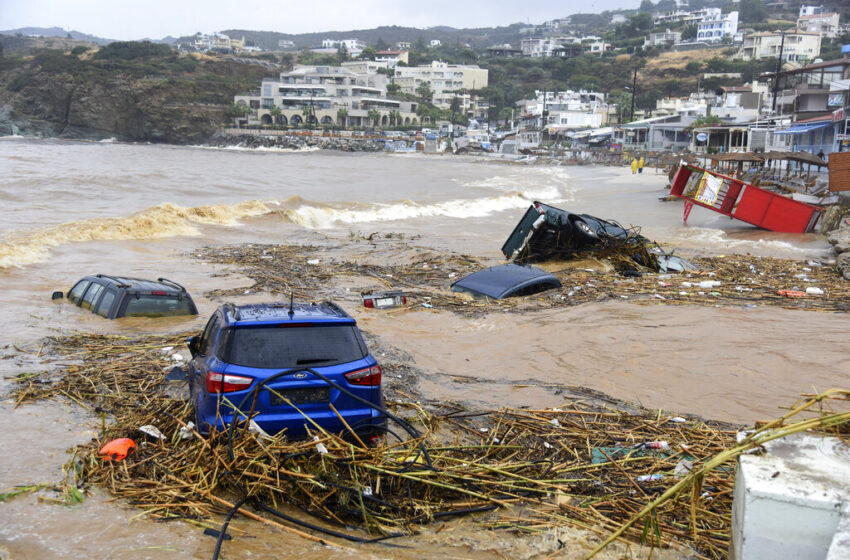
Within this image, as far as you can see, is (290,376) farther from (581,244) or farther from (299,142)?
(299,142)

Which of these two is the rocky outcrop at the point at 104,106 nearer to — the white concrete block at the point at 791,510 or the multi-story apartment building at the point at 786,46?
the multi-story apartment building at the point at 786,46

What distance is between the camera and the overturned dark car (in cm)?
1608

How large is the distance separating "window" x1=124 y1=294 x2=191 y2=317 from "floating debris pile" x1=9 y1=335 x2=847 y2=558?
203 inches

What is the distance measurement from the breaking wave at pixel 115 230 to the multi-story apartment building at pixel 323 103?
370ft

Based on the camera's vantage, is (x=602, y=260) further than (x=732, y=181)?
No

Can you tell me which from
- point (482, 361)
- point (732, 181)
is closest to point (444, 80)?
point (732, 181)

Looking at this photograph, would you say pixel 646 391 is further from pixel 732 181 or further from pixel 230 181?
pixel 230 181

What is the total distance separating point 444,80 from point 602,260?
174614 mm

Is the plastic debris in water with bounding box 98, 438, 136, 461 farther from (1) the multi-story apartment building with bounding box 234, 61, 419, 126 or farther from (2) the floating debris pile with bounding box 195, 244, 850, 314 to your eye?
(1) the multi-story apartment building with bounding box 234, 61, 419, 126

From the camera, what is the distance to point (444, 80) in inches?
7229

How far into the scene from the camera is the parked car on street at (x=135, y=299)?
1137cm

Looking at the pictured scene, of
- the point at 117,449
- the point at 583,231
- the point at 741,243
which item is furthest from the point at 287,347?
the point at 741,243

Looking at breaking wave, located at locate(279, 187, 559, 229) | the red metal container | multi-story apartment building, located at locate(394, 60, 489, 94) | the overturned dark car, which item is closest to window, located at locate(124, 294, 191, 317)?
A: the overturned dark car

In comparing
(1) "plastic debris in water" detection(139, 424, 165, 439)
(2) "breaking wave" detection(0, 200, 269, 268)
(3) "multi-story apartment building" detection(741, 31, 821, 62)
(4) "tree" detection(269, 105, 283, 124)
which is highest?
(3) "multi-story apartment building" detection(741, 31, 821, 62)
